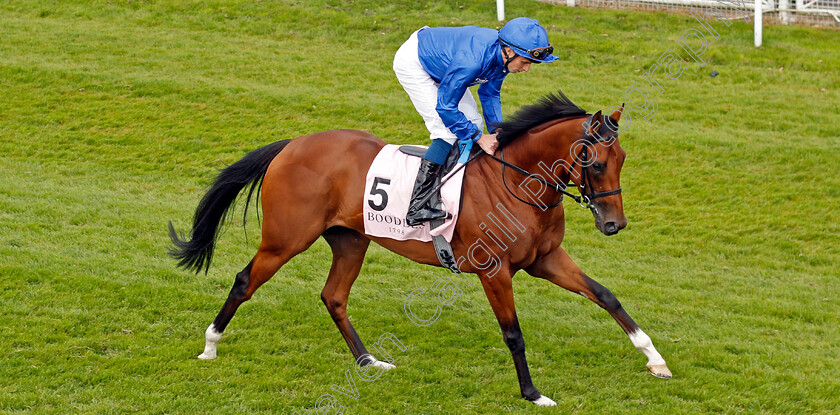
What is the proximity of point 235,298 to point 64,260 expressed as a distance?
2.21 meters

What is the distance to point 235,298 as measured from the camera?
5746 millimetres

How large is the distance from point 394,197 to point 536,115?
1.05m

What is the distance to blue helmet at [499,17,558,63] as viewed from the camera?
4977mm

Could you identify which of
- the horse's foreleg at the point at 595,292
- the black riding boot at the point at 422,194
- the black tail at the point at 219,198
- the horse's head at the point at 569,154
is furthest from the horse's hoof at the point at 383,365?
the horse's head at the point at 569,154

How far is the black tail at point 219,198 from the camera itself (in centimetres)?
598

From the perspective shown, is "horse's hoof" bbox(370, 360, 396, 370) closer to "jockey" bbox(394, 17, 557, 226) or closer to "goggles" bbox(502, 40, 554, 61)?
"jockey" bbox(394, 17, 557, 226)

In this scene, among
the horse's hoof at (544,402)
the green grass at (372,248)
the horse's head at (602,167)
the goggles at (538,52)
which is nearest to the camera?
the horse's head at (602,167)

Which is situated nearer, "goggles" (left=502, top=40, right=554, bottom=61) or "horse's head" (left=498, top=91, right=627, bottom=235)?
"horse's head" (left=498, top=91, right=627, bottom=235)

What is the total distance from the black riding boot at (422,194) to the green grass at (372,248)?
1.11 metres

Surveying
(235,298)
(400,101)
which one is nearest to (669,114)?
(400,101)

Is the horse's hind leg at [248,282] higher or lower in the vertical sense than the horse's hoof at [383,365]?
higher

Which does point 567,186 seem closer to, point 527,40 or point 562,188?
point 562,188

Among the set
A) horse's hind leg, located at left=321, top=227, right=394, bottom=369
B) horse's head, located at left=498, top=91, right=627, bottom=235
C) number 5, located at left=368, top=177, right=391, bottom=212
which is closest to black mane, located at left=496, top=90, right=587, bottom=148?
horse's head, located at left=498, top=91, right=627, bottom=235

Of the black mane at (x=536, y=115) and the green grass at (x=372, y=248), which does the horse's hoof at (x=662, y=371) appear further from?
the black mane at (x=536, y=115)
